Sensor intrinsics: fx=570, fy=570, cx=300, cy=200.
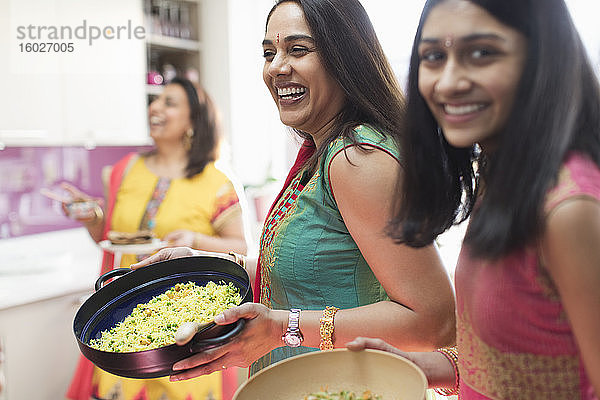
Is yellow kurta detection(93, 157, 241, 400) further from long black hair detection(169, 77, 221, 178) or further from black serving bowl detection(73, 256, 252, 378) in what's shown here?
black serving bowl detection(73, 256, 252, 378)

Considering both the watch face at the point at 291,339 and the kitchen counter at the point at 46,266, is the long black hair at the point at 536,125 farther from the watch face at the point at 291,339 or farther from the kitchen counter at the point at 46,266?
the kitchen counter at the point at 46,266

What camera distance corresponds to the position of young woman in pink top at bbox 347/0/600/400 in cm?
58

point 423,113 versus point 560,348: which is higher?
point 423,113

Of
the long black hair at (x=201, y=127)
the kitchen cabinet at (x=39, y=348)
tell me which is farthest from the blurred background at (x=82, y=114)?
the long black hair at (x=201, y=127)

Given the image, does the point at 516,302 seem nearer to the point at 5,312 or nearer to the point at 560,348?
the point at 560,348

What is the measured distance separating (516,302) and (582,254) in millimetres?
108

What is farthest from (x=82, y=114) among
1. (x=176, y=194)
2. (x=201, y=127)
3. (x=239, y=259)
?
(x=239, y=259)

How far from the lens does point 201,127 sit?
2641mm

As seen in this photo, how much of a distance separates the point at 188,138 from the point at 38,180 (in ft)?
4.33

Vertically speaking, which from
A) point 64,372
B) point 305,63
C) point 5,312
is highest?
point 305,63

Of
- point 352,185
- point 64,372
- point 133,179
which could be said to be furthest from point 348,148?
point 64,372

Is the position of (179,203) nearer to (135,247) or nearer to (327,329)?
(135,247)

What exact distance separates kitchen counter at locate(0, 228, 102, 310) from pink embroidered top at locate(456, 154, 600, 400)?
2263 mm

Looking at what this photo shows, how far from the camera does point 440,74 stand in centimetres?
68
